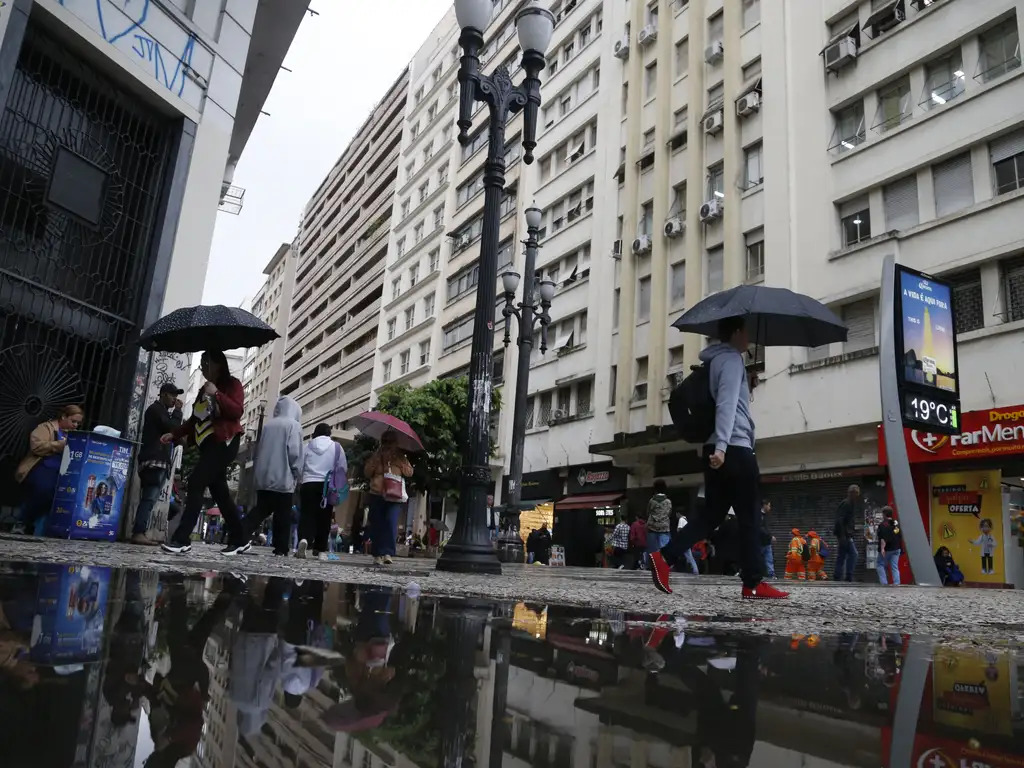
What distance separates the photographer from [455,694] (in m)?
1.52

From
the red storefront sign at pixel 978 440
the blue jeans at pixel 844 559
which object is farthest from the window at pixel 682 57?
the blue jeans at pixel 844 559

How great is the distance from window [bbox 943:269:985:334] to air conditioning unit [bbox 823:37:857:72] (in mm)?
6843

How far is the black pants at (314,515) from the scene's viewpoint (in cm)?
889

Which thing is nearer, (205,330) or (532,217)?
(205,330)

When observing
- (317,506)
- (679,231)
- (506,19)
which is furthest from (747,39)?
(317,506)

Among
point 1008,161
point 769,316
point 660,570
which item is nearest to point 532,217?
point 1008,161

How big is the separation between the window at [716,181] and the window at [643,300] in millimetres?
3607

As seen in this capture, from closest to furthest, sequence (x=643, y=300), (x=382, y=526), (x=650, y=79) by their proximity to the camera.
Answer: (x=382, y=526) < (x=643, y=300) < (x=650, y=79)

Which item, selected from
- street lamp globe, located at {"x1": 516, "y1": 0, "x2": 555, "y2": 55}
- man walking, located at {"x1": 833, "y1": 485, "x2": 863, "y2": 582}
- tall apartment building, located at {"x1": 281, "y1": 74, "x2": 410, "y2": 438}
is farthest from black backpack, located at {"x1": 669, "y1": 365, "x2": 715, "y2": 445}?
tall apartment building, located at {"x1": 281, "y1": 74, "x2": 410, "y2": 438}

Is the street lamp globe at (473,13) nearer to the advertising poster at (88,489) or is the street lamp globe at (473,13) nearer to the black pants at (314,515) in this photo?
the black pants at (314,515)

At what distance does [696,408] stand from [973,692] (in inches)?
134

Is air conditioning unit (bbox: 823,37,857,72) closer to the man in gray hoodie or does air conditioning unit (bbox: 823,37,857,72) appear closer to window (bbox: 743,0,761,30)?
window (bbox: 743,0,761,30)

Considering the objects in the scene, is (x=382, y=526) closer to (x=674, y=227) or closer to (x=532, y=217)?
Answer: (x=532, y=217)

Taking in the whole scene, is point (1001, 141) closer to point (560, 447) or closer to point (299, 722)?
point (560, 447)
